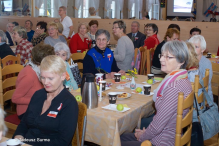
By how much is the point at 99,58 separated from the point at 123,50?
86 centimetres

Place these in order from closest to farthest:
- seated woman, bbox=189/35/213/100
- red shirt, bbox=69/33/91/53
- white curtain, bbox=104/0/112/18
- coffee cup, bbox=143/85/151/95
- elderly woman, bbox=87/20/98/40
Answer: coffee cup, bbox=143/85/151/95, seated woman, bbox=189/35/213/100, red shirt, bbox=69/33/91/53, elderly woman, bbox=87/20/98/40, white curtain, bbox=104/0/112/18

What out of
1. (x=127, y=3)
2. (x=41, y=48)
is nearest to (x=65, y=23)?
(x=41, y=48)

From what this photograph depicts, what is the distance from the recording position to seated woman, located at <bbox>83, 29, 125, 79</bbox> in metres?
3.52

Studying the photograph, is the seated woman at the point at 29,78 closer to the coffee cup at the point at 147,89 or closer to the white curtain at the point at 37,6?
the coffee cup at the point at 147,89

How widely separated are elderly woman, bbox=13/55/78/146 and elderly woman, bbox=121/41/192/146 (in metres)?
0.56

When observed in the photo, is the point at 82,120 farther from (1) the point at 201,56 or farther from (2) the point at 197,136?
(1) the point at 201,56

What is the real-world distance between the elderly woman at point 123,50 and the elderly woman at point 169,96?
2.20 meters

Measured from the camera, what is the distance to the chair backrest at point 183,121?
1.81 m

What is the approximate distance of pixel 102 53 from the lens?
3.62 metres

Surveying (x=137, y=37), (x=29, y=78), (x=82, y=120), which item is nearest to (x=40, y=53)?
(x=29, y=78)

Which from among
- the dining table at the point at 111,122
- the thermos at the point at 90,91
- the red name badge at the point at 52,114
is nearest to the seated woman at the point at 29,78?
the thermos at the point at 90,91

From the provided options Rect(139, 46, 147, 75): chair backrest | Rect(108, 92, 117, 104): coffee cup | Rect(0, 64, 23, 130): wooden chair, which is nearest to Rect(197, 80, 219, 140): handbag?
Rect(108, 92, 117, 104): coffee cup

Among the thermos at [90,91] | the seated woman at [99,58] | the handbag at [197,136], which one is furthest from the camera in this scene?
the seated woman at [99,58]

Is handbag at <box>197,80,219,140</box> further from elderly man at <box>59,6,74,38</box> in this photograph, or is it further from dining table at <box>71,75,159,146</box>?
elderly man at <box>59,6,74,38</box>
